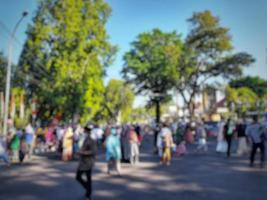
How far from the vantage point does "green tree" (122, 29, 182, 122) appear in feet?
183

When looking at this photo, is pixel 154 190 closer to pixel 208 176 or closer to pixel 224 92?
pixel 208 176

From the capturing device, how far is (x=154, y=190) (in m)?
10.3

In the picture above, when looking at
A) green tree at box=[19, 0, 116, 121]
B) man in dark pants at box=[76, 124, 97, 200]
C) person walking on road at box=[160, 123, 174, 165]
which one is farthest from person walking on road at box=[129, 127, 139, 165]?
green tree at box=[19, 0, 116, 121]

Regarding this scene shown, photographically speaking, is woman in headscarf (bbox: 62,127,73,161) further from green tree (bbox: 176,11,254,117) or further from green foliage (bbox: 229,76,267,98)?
green foliage (bbox: 229,76,267,98)

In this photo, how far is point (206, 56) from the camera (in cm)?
5303

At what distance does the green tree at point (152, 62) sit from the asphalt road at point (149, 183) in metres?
40.1

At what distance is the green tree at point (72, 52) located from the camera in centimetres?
3691

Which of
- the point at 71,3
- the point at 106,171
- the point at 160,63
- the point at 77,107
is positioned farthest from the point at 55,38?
the point at 106,171

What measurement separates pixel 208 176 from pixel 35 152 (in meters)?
15.9

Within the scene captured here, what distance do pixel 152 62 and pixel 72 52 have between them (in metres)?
22.8

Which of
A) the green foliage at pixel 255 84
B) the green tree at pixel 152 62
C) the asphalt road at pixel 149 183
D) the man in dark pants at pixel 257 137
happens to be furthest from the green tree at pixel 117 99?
the asphalt road at pixel 149 183

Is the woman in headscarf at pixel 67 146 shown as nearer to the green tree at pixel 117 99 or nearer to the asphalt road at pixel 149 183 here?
the asphalt road at pixel 149 183

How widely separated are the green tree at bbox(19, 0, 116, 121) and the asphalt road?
68.5ft

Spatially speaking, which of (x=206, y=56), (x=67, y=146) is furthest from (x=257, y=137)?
(x=206, y=56)
